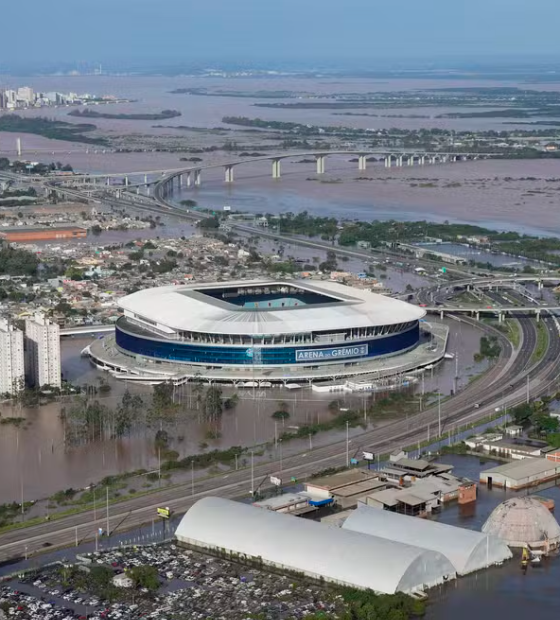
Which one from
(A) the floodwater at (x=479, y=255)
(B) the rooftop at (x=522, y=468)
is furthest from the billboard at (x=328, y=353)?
(A) the floodwater at (x=479, y=255)

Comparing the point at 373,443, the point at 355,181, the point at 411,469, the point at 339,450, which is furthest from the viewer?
the point at 355,181

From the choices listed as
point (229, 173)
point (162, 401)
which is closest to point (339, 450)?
point (162, 401)

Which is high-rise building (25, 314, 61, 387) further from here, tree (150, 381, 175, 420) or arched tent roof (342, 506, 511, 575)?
arched tent roof (342, 506, 511, 575)

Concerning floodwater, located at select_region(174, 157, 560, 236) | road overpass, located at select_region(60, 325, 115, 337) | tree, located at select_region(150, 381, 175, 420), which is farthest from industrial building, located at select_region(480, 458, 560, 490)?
floodwater, located at select_region(174, 157, 560, 236)

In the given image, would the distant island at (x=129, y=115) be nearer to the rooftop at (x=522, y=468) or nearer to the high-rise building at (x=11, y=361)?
the high-rise building at (x=11, y=361)

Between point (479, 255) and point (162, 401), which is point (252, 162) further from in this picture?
point (162, 401)

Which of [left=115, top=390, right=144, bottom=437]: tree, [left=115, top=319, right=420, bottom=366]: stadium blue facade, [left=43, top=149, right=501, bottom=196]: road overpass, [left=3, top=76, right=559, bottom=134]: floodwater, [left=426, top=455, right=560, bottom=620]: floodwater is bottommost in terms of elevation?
[left=3, top=76, right=559, bottom=134]: floodwater
